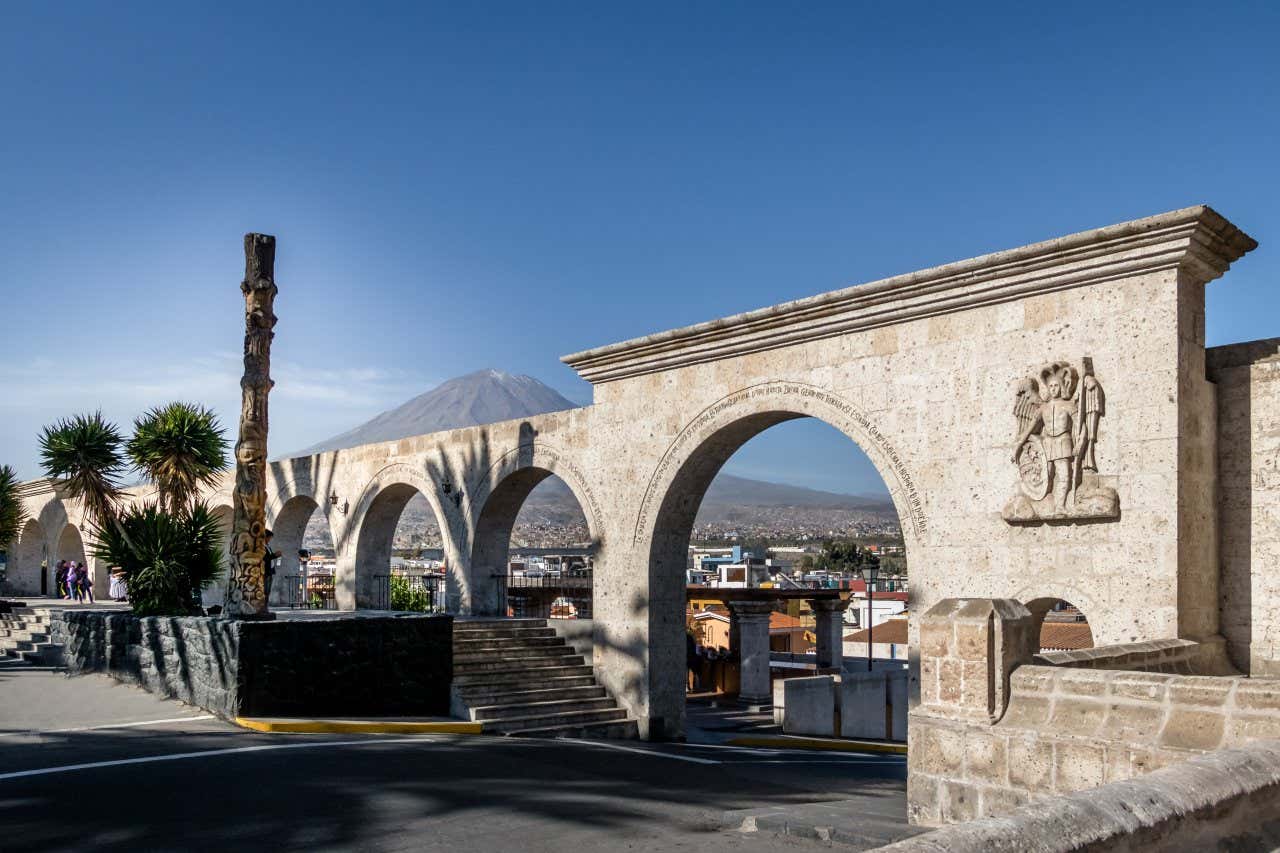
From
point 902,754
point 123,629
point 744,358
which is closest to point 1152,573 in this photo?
point 744,358

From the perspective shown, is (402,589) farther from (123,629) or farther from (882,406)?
(882,406)

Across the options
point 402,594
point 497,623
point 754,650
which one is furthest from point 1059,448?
point 402,594

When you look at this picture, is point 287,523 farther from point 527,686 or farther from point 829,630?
point 829,630

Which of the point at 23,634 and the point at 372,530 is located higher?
the point at 372,530

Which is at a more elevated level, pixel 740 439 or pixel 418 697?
pixel 740 439

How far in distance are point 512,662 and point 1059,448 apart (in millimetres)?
8024

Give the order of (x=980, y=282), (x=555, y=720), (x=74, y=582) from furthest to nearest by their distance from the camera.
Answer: (x=74, y=582) → (x=555, y=720) → (x=980, y=282)

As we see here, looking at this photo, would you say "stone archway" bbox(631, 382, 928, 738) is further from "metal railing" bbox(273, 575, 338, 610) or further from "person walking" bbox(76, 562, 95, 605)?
"person walking" bbox(76, 562, 95, 605)

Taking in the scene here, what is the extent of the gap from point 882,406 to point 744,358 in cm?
212

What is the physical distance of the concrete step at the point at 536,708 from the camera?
1252 centimetres

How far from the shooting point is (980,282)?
9.95m

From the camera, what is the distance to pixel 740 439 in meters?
13.3

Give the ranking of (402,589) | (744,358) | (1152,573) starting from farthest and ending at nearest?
1. (402,589)
2. (744,358)
3. (1152,573)

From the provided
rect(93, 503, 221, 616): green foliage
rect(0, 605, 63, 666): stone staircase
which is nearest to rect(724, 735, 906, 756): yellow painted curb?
rect(93, 503, 221, 616): green foliage
